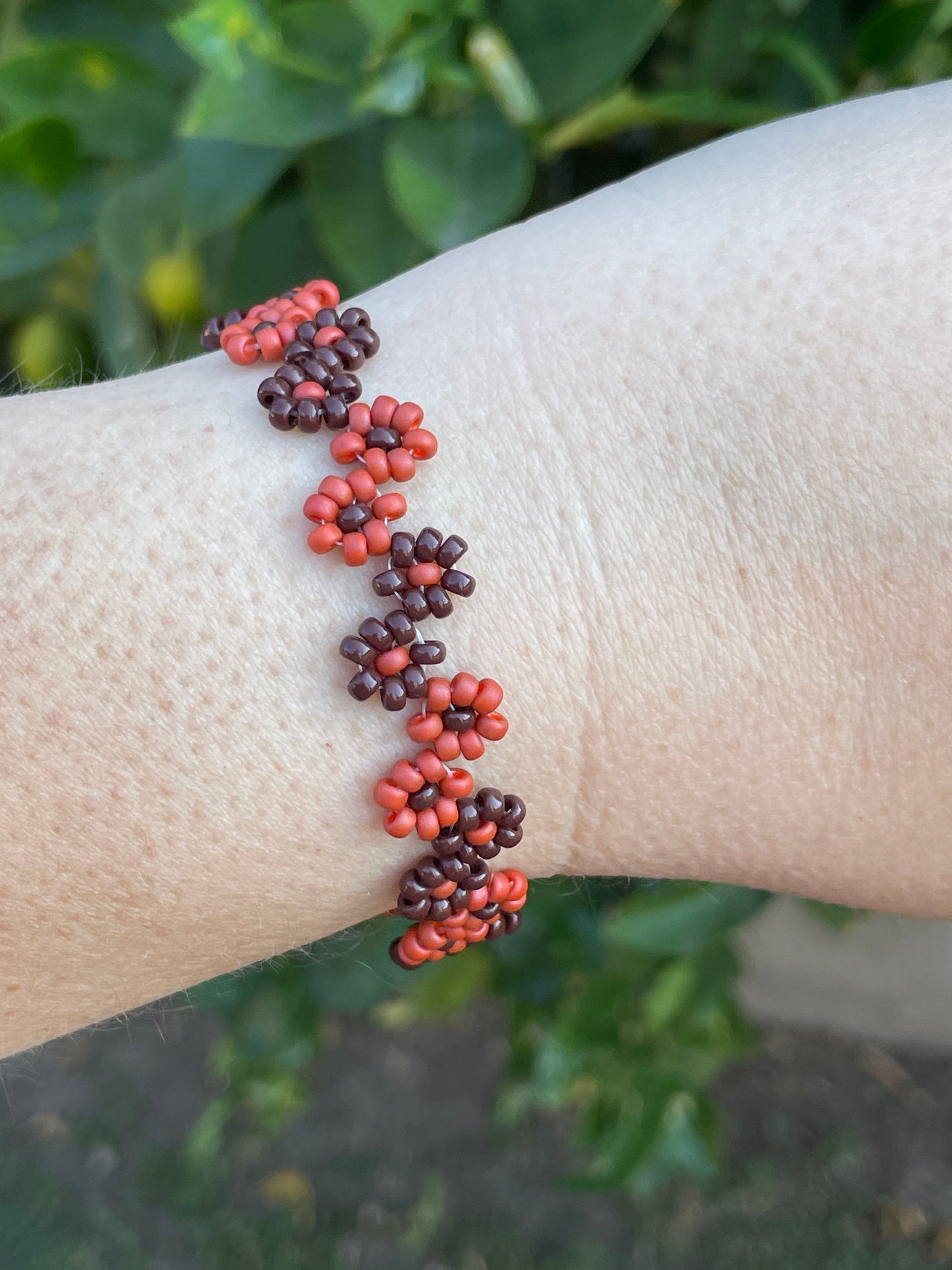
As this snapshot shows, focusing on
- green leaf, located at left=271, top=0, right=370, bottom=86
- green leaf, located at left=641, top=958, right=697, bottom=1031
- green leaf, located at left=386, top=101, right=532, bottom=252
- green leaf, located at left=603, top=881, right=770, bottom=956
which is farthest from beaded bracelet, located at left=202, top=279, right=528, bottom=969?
green leaf, located at left=641, top=958, right=697, bottom=1031

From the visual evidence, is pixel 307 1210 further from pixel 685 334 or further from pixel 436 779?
pixel 685 334

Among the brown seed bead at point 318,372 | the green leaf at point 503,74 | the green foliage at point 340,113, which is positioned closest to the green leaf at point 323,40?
the green foliage at point 340,113

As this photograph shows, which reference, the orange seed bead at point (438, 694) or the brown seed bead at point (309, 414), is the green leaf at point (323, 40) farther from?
the orange seed bead at point (438, 694)

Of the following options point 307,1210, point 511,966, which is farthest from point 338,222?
point 307,1210

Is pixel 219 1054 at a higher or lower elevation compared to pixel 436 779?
lower

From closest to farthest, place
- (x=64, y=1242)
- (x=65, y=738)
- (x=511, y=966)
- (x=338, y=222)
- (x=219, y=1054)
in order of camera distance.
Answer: (x=65, y=738)
(x=338, y=222)
(x=511, y=966)
(x=219, y=1054)
(x=64, y=1242)

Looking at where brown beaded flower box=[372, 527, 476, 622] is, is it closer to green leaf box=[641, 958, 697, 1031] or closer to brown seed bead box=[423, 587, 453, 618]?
brown seed bead box=[423, 587, 453, 618]
